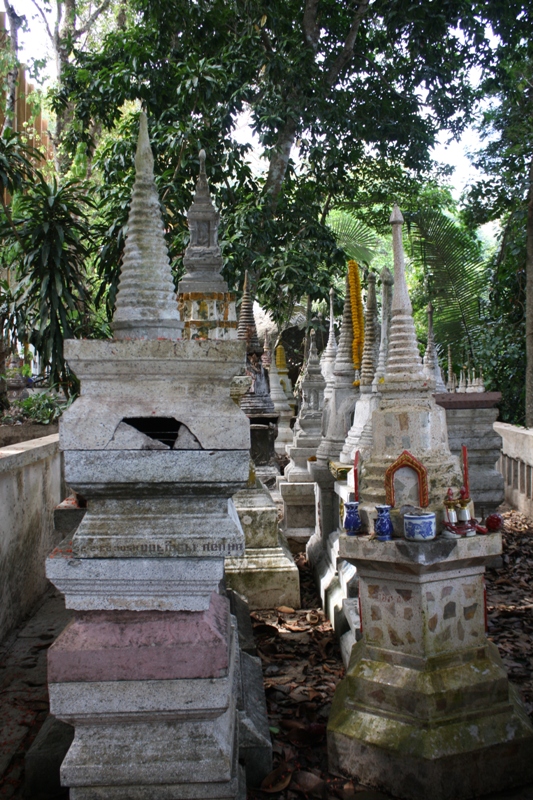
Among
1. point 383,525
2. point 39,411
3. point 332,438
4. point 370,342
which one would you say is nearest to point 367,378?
point 370,342

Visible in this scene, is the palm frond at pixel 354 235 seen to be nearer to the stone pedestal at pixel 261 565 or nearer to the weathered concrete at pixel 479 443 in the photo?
the weathered concrete at pixel 479 443

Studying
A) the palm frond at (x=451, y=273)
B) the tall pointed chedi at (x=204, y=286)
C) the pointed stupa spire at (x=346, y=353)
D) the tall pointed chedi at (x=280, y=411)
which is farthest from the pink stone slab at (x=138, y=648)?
the palm frond at (x=451, y=273)

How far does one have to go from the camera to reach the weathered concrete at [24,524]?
4.90m

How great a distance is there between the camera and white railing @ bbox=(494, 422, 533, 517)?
8.45 m

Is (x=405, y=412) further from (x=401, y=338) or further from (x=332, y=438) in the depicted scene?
(x=332, y=438)

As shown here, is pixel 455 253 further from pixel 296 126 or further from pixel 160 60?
pixel 160 60

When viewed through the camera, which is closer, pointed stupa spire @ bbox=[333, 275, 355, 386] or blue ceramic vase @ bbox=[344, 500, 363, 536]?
blue ceramic vase @ bbox=[344, 500, 363, 536]

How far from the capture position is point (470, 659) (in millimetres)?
3184

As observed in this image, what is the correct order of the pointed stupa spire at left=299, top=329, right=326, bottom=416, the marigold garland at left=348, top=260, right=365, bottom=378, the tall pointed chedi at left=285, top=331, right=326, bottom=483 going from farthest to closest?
the pointed stupa spire at left=299, top=329, right=326, bottom=416
the tall pointed chedi at left=285, top=331, right=326, bottom=483
the marigold garland at left=348, top=260, right=365, bottom=378

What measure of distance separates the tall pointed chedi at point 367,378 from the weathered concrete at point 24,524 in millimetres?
2656

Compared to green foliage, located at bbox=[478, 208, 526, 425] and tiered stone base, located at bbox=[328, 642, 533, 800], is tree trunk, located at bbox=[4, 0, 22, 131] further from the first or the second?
tiered stone base, located at bbox=[328, 642, 533, 800]

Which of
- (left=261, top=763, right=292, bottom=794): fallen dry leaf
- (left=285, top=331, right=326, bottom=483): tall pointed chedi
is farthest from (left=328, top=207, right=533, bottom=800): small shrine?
(left=285, top=331, right=326, bottom=483): tall pointed chedi

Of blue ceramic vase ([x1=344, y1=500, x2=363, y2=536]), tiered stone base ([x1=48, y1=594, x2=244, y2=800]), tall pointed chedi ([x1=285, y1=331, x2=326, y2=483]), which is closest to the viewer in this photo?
tiered stone base ([x1=48, y1=594, x2=244, y2=800])

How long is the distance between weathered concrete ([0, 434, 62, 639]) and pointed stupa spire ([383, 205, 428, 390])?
2.95 m
